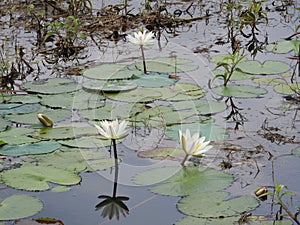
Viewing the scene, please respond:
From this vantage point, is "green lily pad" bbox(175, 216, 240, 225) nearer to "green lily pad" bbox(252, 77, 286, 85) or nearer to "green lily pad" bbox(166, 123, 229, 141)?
"green lily pad" bbox(166, 123, 229, 141)

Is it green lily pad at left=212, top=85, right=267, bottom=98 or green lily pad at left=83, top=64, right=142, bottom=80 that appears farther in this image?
green lily pad at left=83, top=64, right=142, bottom=80

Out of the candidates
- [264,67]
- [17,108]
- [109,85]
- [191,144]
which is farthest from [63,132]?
[264,67]

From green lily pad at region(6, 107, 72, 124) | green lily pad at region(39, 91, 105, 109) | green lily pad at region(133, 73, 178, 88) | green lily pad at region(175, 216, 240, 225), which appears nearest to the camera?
green lily pad at region(175, 216, 240, 225)

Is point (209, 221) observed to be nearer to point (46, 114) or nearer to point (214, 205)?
point (214, 205)

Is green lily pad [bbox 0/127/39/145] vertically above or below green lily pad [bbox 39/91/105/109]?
below

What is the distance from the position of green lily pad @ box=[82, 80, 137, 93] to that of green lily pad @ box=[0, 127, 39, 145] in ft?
1.89

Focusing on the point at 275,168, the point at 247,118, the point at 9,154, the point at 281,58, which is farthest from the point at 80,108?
the point at 281,58

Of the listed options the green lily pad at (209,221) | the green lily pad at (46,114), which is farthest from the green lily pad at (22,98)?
the green lily pad at (209,221)

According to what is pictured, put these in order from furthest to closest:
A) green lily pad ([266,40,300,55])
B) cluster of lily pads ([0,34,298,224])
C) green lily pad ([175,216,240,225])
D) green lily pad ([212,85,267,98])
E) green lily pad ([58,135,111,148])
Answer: green lily pad ([266,40,300,55]), green lily pad ([212,85,267,98]), green lily pad ([58,135,111,148]), cluster of lily pads ([0,34,298,224]), green lily pad ([175,216,240,225])

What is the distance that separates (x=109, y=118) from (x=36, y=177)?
2.23 feet

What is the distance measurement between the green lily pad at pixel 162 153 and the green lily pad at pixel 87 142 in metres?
0.18

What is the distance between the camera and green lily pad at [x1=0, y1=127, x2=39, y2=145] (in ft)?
9.55

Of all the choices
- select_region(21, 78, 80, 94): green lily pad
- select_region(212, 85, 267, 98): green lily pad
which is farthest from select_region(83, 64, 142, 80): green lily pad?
select_region(212, 85, 267, 98): green lily pad

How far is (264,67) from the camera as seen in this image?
384 cm
